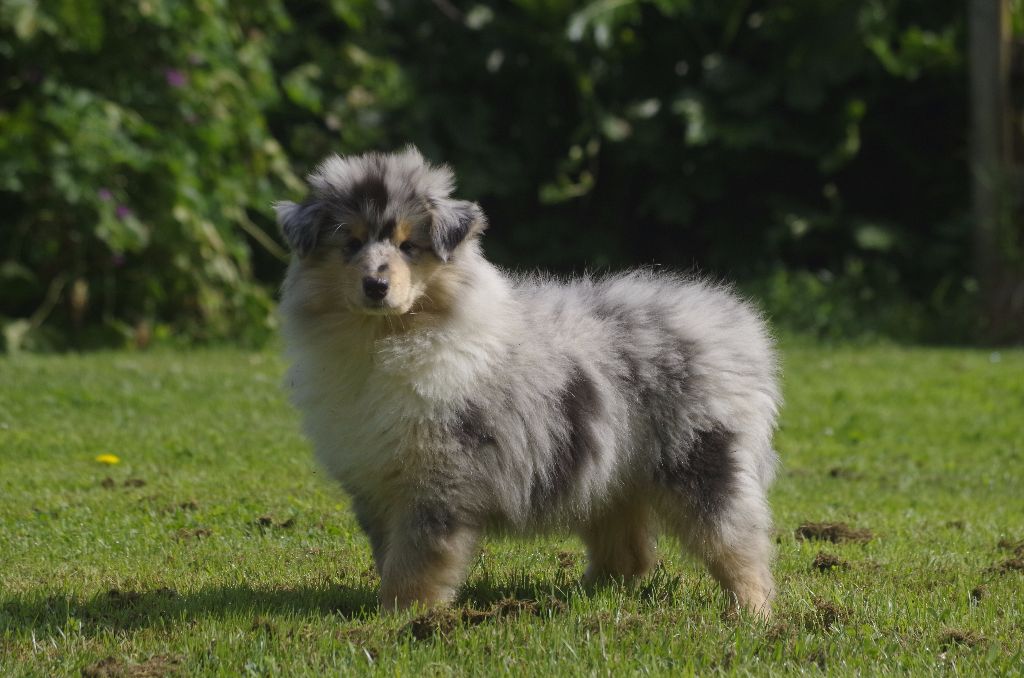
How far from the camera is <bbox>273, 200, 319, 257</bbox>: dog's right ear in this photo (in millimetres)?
4508

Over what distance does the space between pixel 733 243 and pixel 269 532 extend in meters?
9.04

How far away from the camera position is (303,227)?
14.8 feet

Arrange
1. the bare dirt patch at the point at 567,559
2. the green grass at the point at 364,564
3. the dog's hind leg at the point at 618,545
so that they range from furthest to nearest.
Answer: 1. the bare dirt patch at the point at 567,559
2. the dog's hind leg at the point at 618,545
3. the green grass at the point at 364,564

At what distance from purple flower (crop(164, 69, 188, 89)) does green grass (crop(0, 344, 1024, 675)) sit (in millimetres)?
2784

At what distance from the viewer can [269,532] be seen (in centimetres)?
575

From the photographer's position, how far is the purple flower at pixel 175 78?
10836mm

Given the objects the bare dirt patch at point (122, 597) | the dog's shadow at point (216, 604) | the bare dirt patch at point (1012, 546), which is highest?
the bare dirt patch at point (1012, 546)

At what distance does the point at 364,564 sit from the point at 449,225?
1.58m

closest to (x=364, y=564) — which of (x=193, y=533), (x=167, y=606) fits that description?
(x=193, y=533)

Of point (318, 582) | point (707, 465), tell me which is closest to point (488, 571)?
point (318, 582)

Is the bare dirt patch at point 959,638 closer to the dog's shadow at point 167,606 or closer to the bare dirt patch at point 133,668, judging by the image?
the dog's shadow at point 167,606

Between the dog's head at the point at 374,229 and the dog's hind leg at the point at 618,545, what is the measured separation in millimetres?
1236

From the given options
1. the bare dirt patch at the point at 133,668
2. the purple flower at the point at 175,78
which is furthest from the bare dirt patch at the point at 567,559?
the purple flower at the point at 175,78

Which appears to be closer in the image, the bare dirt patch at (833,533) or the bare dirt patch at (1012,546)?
the bare dirt patch at (1012,546)
